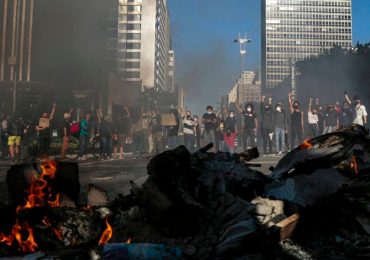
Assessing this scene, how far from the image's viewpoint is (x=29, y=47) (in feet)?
59.9

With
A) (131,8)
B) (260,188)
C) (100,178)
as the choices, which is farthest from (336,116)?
(131,8)

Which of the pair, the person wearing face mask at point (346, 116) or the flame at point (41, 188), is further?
the person wearing face mask at point (346, 116)

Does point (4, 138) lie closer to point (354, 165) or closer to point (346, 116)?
point (346, 116)

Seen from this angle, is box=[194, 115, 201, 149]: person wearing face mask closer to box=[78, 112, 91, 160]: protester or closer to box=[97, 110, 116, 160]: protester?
box=[97, 110, 116, 160]: protester

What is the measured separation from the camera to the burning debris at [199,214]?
252 cm

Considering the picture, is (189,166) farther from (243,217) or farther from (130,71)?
(130,71)

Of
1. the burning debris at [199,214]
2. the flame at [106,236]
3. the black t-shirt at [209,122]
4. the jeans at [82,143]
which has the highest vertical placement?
the black t-shirt at [209,122]

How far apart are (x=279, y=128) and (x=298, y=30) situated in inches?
4325

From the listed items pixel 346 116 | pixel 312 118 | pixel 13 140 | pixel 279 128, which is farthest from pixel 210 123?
pixel 13 140

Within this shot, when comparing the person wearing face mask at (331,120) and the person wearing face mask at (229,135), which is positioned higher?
the person wearing face mask at (331,120)

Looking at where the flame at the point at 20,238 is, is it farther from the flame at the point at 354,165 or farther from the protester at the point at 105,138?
the protester at the point at 105,138

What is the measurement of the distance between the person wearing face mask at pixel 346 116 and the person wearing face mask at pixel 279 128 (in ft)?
6.17

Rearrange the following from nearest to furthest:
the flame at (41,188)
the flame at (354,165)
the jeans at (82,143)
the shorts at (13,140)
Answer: the flame at (41,188), the flame at (354,165), the jeans at (82,143), the shorts at (13,140)

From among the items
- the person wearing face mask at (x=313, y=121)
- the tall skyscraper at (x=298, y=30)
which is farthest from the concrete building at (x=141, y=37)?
the person wearing face mask at (x=313, y=121)
